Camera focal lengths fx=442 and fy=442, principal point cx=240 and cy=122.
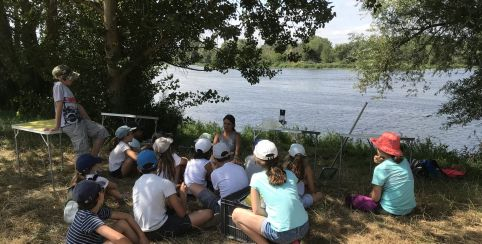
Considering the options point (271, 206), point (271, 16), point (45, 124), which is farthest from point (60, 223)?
point (271, 16)

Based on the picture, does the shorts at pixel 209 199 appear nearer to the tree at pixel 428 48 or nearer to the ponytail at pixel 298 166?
the ponytail at pixel 298 166

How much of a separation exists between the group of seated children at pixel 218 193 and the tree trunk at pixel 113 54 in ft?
10.1

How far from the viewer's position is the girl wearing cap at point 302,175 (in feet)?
14.3

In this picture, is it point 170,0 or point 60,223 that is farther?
point 170,0

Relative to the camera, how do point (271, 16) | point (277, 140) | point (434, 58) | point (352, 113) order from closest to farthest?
point (271, 16)
point (277, 140)
point (434, 58)
point (352, 113)

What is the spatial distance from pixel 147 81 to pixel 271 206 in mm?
5930

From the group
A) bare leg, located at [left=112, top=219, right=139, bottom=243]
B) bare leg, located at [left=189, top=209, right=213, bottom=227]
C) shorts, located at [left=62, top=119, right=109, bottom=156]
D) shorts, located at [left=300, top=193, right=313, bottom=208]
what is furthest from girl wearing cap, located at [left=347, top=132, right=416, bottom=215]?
shorts, located at [left=62, top=119, right=109, bottom=156]

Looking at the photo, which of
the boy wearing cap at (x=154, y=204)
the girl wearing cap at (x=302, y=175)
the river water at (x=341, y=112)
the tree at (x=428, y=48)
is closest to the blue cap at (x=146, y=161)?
the boy wearing cap at (x=154, y=204)

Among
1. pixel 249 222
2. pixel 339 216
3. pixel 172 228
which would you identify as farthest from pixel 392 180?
pixel 172 228

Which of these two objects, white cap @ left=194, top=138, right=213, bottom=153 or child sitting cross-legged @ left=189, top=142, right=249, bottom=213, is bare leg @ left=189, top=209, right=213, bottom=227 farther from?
white cap @ left=194, top=138, right=213, bottom=153

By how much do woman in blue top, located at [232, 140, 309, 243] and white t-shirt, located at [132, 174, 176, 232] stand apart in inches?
26.2

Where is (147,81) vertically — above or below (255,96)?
above

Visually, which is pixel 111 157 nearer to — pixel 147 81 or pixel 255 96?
pixel 147 81

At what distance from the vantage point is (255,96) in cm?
2306
